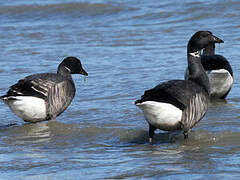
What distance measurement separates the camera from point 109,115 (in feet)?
29.3

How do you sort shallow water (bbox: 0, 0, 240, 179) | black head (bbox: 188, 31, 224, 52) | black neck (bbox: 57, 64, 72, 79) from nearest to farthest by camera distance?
shallow water (bbox: 0, 0, 240, 179)
black head (bbox: 188, 31, 224, 52)
black neck (bbox: 57, 64, 72, 79)

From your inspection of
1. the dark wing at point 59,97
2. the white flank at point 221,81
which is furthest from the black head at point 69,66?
the white flank at point 221,81

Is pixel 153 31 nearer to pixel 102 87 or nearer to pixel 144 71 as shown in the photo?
pixel 144 71

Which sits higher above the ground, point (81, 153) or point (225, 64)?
point (225, 64)

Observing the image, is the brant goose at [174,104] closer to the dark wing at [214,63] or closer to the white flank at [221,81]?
the dark wing at [214,63]

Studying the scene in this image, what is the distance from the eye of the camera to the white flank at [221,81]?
9.71 meters

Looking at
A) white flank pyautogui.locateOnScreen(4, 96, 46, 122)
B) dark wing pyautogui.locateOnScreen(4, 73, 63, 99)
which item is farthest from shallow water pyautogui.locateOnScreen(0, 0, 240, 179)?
dark wing pyautogui.locateOnScreen(4, 73, 63, 99)

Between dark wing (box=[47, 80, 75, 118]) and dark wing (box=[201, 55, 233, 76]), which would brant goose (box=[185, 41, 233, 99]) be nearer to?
dark wing (box=[201, 55, 233, 76])

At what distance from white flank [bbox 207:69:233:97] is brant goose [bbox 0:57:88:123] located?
233cm

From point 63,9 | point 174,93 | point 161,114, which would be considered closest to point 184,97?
point 174,93

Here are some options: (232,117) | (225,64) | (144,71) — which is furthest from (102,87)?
(232,117)

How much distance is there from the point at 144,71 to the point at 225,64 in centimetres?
226

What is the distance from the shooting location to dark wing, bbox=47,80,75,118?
28.0ft

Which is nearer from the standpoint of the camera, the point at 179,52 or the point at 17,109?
the point at 17,109
